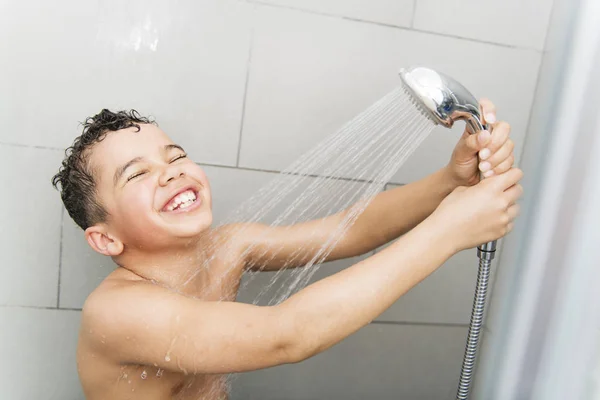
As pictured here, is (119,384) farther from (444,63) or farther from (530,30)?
(530,30)

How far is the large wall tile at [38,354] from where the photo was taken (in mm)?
1197

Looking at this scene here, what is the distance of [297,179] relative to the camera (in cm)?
126

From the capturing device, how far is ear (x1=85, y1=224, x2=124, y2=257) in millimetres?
942

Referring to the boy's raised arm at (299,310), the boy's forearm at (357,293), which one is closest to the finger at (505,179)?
the boy's raised arm at (299,310)

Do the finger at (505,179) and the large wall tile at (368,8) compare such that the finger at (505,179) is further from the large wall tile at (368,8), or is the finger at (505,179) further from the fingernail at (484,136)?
the large wall tile at (368,8)

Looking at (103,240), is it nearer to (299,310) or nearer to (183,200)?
(183,200)

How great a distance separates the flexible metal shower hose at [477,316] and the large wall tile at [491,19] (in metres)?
0.59

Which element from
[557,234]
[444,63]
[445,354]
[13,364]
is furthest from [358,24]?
[13,364]

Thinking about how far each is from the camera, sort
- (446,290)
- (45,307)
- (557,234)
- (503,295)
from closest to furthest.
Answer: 1. (557,234)
2. (503,295)
3. (45,307)
4. (446,290)

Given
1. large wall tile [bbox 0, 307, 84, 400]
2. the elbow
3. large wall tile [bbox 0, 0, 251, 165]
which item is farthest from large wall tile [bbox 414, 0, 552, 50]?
large wall tile [bbox 0, 307, 84, 400]

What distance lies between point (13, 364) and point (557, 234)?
1.11 meters

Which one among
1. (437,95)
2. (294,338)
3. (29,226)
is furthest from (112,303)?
(437,95)

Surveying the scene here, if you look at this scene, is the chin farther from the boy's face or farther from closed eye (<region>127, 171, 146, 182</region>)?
closed eye (<region>127, 171, 146, 182</region>)

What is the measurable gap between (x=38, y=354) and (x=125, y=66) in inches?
25.4
